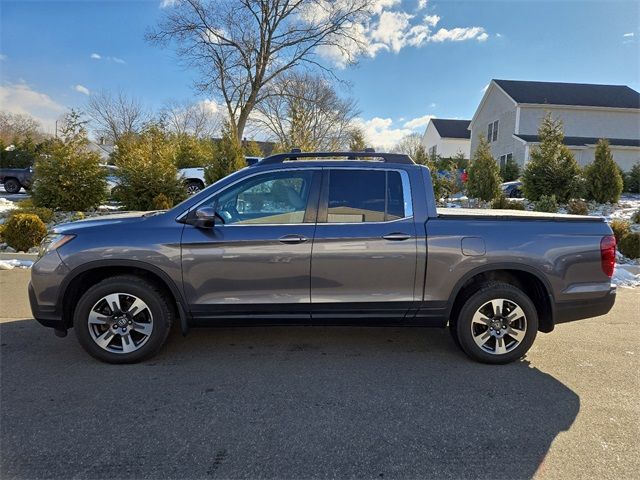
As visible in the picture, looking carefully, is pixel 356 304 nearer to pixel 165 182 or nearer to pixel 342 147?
pixel 165 182

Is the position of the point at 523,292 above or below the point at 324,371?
above

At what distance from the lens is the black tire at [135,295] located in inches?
137

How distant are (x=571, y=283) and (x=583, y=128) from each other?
29514mm

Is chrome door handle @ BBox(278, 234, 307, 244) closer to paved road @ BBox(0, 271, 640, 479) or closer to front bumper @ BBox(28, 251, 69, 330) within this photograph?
paved road @ BBox(0, 271, 640, 479)

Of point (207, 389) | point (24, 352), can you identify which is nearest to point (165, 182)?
point (24, 352)

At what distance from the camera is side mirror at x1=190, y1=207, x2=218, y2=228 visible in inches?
133

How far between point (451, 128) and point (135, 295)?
46.4m

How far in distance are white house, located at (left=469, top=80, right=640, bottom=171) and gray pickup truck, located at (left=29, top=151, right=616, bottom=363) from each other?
81.4 ft

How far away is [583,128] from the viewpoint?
27.2m

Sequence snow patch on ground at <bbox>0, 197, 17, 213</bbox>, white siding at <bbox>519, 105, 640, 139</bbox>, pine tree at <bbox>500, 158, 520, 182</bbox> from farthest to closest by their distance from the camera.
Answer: white siding at <bbox>519, 105, 640, 139</bbox>
pine tree at <bbox>500, 158, 520, 182</bbox>
snow patch on ground at <bbox>0, 197, 17, 213</bbox>

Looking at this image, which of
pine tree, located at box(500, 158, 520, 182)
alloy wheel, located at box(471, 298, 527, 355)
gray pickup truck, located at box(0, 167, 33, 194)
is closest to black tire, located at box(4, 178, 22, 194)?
gray pickup truck, located at box(0, 167, 33, 194)

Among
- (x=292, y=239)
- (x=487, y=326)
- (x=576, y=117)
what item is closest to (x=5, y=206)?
(x=292, y=239)

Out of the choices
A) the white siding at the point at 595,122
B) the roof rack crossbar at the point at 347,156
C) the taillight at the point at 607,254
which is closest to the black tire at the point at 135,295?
the roof rack crossbar at the point at 347,156

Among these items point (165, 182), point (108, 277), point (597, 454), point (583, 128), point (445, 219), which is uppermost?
point (583, 128)
